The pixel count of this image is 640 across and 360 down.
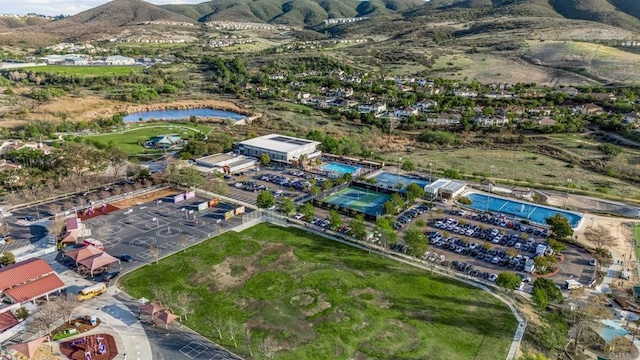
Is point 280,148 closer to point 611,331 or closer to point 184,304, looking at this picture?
point 184,304

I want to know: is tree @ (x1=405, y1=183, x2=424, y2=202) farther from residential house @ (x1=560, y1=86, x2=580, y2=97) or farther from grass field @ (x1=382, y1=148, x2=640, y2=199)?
residential house @ (x1=560, y1=86, x2=580, y2=97)

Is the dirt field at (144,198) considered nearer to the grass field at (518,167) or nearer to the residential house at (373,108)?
the grass field at (518,167)

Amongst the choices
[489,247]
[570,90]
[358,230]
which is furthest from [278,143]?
[570,90]

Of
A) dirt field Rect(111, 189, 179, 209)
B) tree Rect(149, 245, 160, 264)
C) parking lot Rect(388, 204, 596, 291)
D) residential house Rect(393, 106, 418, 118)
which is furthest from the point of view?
residential house Rect(393, 106, 418, 118)

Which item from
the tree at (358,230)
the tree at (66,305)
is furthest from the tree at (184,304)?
the tree at (358,230)

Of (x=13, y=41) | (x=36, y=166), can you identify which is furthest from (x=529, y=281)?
(x=13, y=41)

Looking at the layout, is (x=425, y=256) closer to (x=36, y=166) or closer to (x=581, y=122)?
(x=36, y=166)

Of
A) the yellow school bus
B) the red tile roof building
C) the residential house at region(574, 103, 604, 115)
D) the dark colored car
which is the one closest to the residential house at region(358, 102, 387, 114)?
Result: the residential house at region(574, 103, 604, 115)
